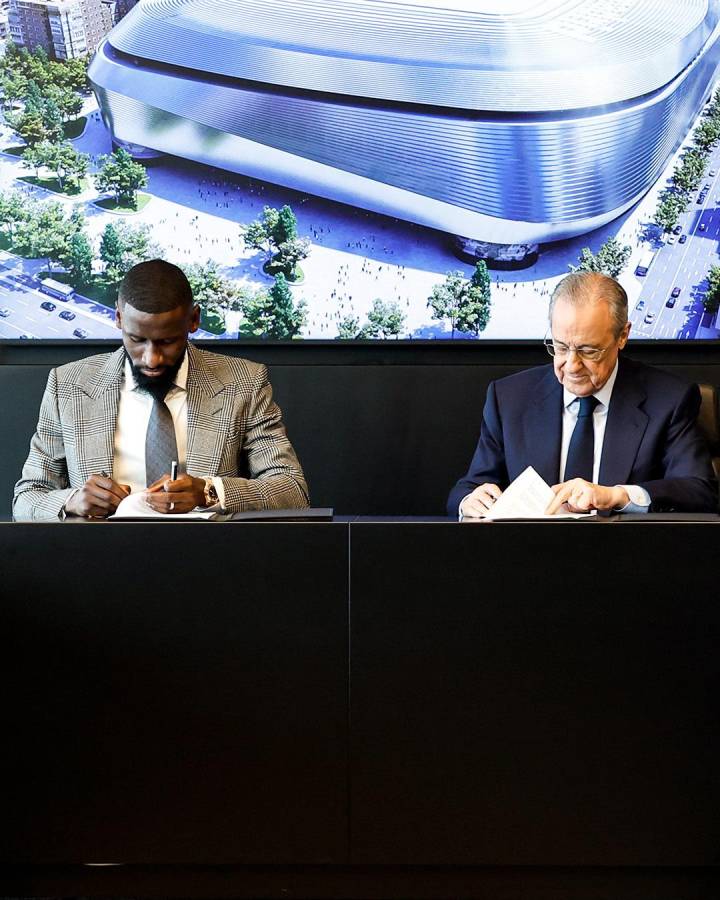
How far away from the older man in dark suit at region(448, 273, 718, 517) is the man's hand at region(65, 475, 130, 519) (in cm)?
80

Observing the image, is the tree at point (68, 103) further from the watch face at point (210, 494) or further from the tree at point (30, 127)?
the watch face at point (210, 494)

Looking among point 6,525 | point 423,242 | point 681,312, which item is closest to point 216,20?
point 423,242

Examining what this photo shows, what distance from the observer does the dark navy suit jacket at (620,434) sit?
8.79 feet

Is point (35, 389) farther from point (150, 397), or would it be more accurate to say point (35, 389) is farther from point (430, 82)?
point (430, 82)

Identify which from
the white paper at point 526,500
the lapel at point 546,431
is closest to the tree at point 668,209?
the lapel at point 546,431

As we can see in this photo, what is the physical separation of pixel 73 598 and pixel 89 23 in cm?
226

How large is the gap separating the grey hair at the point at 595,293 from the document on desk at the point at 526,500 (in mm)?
580

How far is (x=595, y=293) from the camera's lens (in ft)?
8.67

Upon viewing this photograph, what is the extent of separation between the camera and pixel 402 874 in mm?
2041

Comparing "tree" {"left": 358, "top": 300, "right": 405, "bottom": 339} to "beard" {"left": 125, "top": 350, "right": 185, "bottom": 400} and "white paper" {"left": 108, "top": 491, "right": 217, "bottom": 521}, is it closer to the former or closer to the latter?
"beard" {"left": 125, "top": 350, "right": 185, "bottom": 400}

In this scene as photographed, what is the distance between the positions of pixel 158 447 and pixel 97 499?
417 mm

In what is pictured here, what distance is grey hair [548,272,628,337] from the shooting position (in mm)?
2639

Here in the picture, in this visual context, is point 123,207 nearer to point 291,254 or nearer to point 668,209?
point 291,254

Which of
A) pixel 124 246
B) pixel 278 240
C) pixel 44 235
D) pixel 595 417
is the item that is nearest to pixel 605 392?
pixel 595 417
